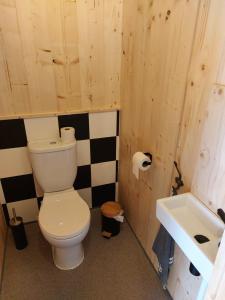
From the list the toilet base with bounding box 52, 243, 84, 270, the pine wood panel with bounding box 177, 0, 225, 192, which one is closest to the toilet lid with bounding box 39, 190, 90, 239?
the toilet base with bounding box 52, 243, 84, 270

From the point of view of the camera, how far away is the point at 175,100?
47.9 inches

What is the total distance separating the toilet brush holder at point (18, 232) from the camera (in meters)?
1.80

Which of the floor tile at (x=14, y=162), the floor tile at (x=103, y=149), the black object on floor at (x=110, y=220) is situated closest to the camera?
the floor tile at (x=14, y=162)

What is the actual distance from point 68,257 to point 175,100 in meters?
1.35

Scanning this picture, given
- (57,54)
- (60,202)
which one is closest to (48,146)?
(60,202)

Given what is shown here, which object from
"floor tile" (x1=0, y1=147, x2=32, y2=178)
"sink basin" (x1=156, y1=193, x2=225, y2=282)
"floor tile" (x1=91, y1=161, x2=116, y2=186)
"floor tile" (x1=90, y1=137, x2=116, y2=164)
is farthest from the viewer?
"floor tile" (x1=91, y1=161, x2=116, y2=186)

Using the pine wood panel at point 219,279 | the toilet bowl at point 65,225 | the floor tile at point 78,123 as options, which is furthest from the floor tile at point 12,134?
the pine wood panel at point 219,279

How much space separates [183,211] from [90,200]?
1.26 m

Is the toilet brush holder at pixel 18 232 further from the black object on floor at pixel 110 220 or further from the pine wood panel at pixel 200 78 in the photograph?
the pine wood panel at pixel 200 78

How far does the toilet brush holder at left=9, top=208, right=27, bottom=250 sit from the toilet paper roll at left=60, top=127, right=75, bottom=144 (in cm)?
70

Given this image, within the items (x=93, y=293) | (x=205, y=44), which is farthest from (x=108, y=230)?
(x=205, y=44)

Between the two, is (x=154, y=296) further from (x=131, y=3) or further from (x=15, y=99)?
(x=131, y=3)

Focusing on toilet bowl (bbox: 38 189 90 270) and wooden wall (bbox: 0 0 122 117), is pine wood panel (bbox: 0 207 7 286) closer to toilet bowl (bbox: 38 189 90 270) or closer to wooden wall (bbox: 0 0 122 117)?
toilet bowl (bbox: 38 189 90 270)

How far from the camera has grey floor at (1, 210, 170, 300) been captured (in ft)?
5.15
